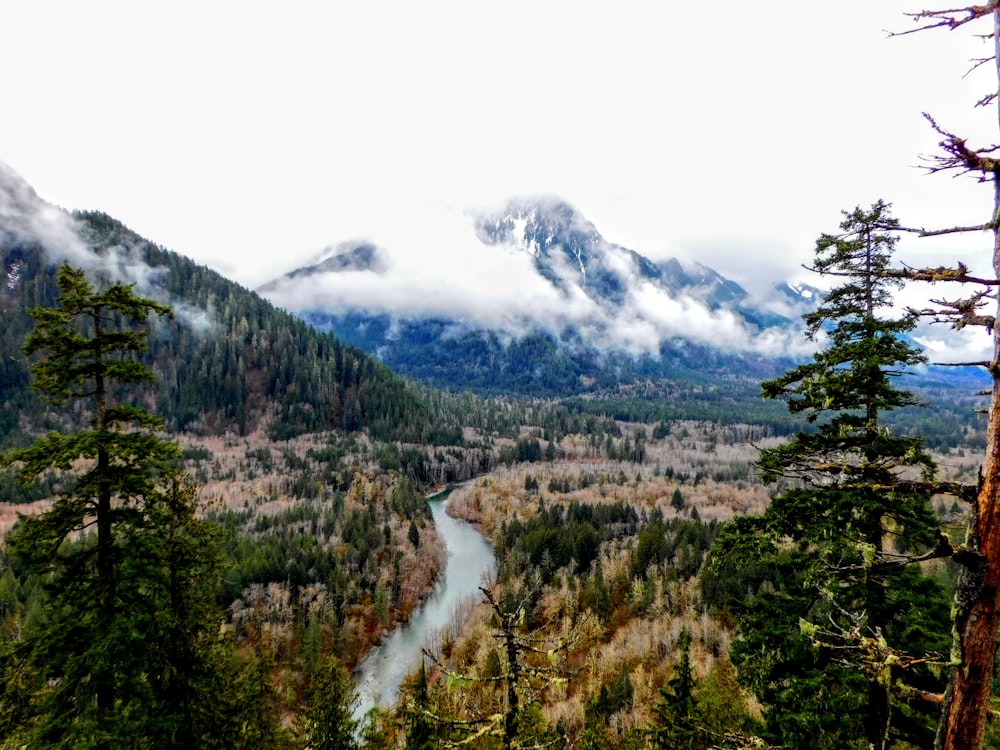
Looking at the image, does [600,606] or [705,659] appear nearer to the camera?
[705,659]

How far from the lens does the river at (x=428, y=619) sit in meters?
55.0

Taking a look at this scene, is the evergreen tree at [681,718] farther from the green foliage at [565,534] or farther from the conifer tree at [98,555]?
the green foliage at [565,534]

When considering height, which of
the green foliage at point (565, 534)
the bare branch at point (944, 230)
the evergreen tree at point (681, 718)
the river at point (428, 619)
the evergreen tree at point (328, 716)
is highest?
the bare branch at point (944, 230)

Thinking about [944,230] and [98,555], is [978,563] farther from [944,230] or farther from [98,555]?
[98,555]

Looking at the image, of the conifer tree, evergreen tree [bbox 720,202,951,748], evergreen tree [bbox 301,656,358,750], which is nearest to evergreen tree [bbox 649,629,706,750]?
evergreen tree [bbox 720,202,951,748]

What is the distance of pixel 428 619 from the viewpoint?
72.3 metres

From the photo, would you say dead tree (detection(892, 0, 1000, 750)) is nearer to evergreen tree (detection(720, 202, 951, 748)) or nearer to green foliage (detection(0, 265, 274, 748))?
evergreen tree (detection(720, 202, 951, 748))

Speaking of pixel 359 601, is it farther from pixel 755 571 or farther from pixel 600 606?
pixel 755 571

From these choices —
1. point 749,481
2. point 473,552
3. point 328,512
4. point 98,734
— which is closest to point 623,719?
point 98,734

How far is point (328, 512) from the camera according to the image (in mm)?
106562

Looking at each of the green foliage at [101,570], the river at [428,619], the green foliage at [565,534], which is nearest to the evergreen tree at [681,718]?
the green foliage at [101,570]

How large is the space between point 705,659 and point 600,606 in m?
22.6

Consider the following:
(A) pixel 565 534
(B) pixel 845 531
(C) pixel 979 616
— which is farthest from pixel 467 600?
(C) pixel 979 616

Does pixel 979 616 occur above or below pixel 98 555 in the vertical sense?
above
